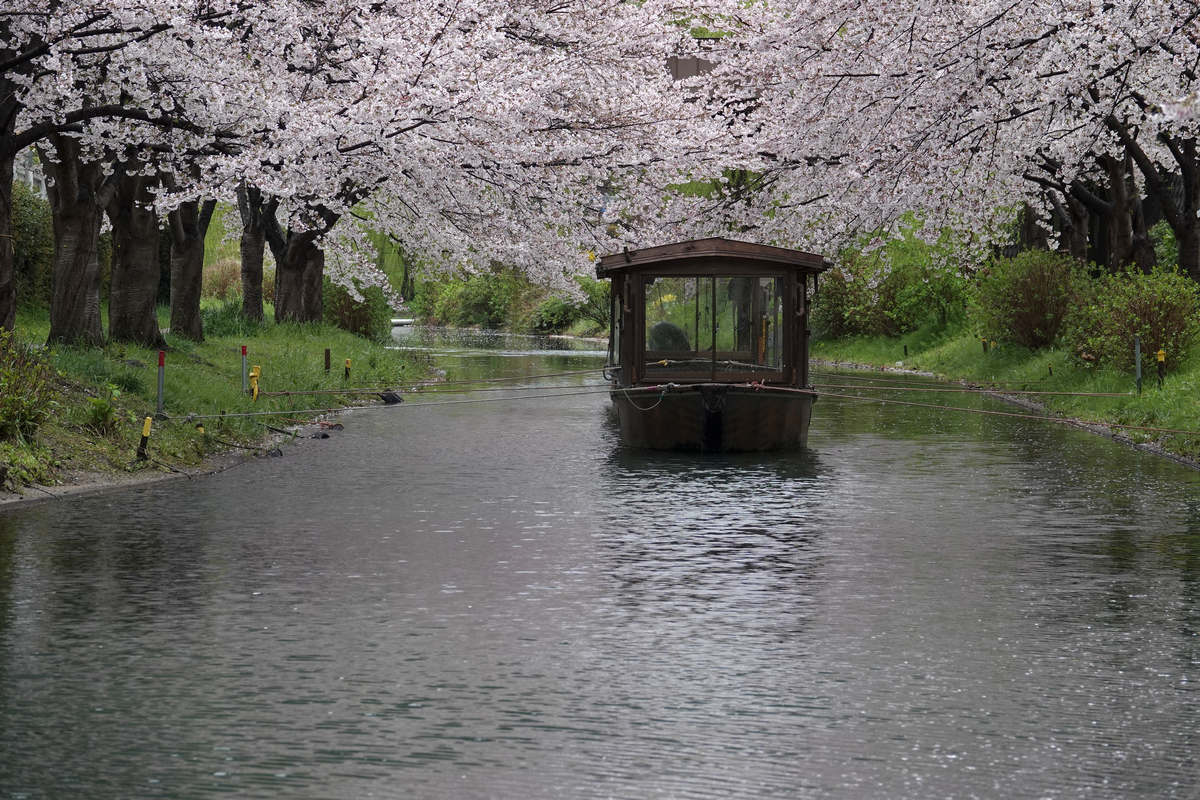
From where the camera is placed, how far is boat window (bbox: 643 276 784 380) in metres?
25.2

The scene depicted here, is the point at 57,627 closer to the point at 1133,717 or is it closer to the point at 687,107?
the point at 1133,717

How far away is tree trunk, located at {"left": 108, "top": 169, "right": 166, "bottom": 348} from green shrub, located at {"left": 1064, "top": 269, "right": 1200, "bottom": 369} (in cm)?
1741

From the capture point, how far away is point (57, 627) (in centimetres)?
1017

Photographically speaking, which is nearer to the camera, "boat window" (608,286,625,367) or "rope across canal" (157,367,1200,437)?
"rope across canal" (157,367,1200,437)

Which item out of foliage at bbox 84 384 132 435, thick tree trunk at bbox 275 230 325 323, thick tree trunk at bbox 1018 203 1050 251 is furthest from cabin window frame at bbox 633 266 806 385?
thick tree trunk at bbox 1018 203 1050 251

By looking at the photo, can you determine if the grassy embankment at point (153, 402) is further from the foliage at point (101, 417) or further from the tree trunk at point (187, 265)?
the tree trunk at point (187, 265)

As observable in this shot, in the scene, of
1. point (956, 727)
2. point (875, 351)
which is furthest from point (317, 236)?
point (956, 727)

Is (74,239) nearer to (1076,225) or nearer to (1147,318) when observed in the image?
(1147,318)

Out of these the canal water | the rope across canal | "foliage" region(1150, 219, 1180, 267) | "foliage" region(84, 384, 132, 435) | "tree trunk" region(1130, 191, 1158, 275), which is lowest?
the canal water

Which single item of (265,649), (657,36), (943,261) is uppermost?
(657,36)

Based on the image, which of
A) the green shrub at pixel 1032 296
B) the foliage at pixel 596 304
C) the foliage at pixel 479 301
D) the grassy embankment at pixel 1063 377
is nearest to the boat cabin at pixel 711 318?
the grassy embankment at pixel 1063 377

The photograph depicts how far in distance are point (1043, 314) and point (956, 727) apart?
3264cm

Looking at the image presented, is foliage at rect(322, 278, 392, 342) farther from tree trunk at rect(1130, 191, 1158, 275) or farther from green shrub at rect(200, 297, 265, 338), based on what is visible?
tree trunk at rect(1130, 191, 1158, 275)

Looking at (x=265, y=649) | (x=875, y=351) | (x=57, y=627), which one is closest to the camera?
(x=265, y=649)
